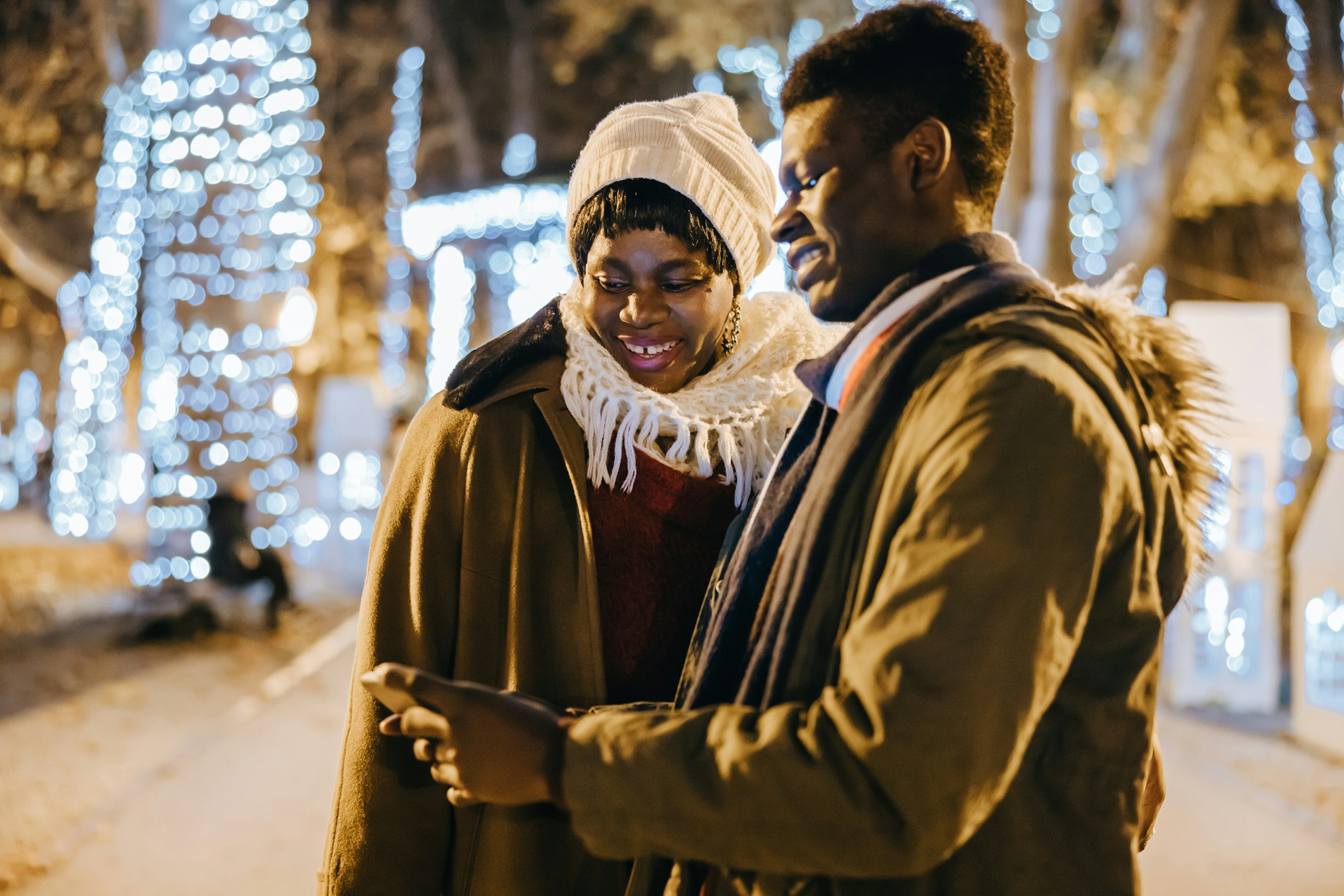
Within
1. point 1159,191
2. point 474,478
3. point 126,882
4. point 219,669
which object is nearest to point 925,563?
point 474,478

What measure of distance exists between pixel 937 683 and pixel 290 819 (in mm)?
4263

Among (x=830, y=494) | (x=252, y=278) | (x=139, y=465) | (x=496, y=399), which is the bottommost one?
(x=139, y=465)

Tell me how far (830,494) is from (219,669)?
23.3ft

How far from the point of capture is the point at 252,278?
11.9m

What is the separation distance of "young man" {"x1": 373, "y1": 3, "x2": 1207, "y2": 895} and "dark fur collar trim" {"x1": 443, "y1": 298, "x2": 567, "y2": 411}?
57cm

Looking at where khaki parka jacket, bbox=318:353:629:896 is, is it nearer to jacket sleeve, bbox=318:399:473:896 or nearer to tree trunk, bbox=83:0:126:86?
jacket sleeve, bbox=318:399:473:896

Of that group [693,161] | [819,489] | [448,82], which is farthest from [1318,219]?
[448,82]

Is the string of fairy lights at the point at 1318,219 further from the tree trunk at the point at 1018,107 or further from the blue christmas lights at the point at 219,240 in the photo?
the blue christmas lights at the point at 219,240

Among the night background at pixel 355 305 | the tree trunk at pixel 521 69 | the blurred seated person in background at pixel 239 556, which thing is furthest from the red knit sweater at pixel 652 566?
the tree trunk at pixel 521 69

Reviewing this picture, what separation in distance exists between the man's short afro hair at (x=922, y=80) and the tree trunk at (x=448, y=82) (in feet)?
43.4

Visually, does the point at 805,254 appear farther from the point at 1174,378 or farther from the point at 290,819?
the point at 290,819

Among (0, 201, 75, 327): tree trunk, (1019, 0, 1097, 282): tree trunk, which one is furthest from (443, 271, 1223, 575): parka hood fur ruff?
(0, 201, 75, 327): tree trunk

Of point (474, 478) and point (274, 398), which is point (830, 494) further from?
point (274, 398)

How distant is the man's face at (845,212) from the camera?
1148mm
